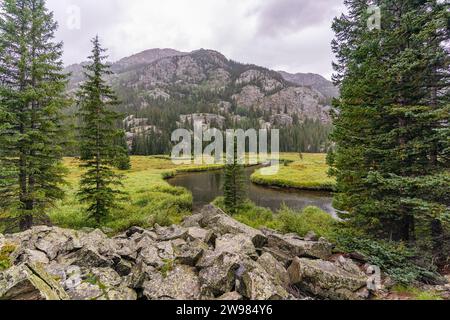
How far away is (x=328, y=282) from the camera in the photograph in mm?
5926

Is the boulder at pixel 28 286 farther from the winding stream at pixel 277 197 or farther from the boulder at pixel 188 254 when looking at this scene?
the winding stream at pixel 277 197

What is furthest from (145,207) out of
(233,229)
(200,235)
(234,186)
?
(233,229)

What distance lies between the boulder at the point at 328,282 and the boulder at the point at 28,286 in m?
6.07

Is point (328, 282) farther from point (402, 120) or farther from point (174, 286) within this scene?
point (402, 120)

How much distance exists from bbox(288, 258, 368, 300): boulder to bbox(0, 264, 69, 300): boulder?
607cm

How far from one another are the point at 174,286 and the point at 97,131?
11989 mm

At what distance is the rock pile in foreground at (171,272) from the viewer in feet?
17.1

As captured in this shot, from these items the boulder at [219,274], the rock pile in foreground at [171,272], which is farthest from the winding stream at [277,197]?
the boulder at [219,274]

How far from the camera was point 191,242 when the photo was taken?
27.5 ft

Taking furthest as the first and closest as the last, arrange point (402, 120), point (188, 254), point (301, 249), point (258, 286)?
point (402, 120) → point (301, 249) → point (188, 254) → point (258, 286)
